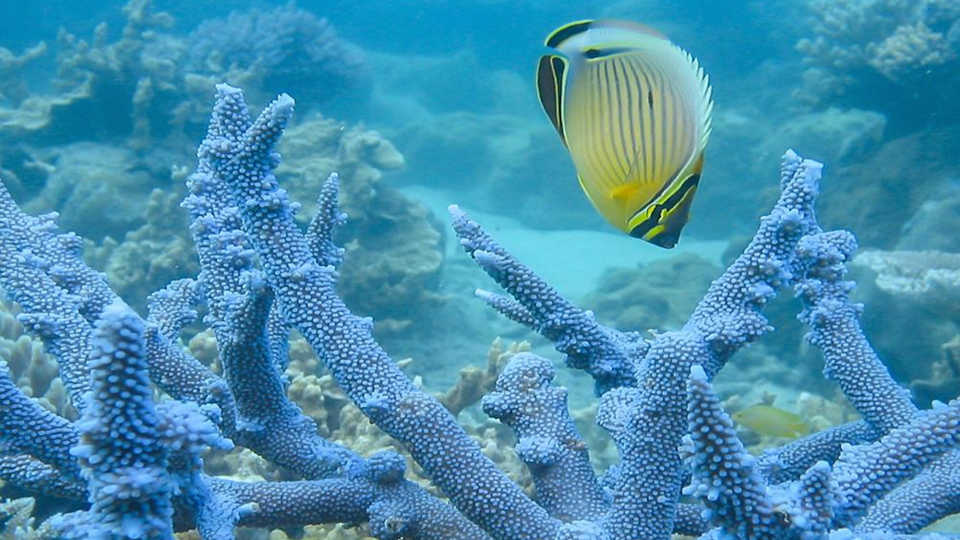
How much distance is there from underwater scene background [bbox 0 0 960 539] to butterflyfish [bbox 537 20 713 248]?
0.55 m

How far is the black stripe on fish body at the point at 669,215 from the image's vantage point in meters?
1.79

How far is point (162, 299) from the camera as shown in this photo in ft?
9.24

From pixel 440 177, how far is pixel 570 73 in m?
18.2

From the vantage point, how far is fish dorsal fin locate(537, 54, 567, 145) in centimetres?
184

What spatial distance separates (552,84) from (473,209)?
54.6 ft

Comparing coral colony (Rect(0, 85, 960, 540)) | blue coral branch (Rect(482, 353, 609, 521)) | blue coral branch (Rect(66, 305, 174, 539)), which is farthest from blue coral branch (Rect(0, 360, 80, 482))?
blue coral branch (Rect(482, 353, 609, 521))

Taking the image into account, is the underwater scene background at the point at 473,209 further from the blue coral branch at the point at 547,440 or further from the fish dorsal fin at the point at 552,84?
the fish dorsal fin at the point at 552,84

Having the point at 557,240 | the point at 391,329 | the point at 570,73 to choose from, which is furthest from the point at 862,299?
the point at 557,240

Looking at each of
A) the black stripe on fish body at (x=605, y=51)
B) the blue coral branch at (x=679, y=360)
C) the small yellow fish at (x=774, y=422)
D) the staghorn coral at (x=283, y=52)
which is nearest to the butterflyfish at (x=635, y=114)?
the black stripe on fish body at (x=605, y=51)

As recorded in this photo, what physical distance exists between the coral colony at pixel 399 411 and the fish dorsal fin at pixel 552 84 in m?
0.59

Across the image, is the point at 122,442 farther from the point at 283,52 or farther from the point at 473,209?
the point at 473,209

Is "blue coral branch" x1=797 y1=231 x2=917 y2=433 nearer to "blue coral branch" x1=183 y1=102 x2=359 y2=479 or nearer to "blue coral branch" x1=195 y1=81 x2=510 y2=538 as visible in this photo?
"blue coral branch" x1=195 y1=81 x2=510 y2=538

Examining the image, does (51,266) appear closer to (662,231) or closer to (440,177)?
(662,231)

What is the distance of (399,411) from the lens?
203cm
